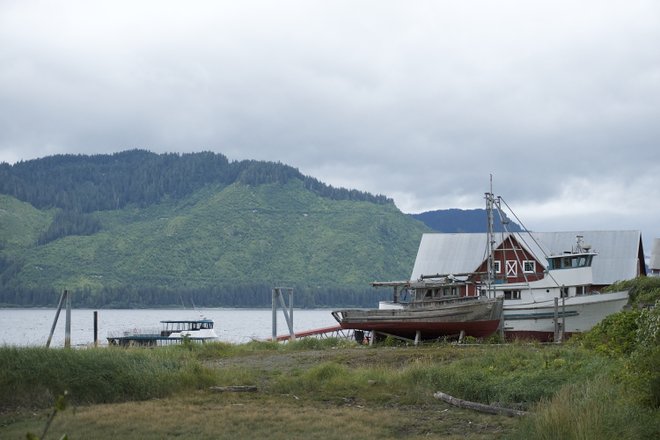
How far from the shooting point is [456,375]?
71.0ft

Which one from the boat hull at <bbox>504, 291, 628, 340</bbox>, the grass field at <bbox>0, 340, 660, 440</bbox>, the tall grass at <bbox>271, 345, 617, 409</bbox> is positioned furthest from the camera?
the boat hull at <bbox>504, 291, 628, 340</bbox>

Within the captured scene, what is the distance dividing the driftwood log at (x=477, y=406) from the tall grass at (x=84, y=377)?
605 cm

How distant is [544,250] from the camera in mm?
59625

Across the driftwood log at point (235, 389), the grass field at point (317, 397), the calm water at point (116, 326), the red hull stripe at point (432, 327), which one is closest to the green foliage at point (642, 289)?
the red hull stripe at point (432, 327)

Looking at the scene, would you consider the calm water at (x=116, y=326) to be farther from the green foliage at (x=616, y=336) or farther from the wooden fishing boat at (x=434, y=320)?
the green foliage at (x=616, y=336)

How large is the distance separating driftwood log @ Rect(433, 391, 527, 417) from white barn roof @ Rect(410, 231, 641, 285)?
123 ft

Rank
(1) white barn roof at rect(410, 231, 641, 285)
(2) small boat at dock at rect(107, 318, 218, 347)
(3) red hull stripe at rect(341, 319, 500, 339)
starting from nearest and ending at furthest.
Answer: (3) red hull stripe at rect(341, 319, 500, 339), (2) small boat at dock at rect(107, 318, 218, 347), (1) white barn roof at rect(410, 231, 641, 285)

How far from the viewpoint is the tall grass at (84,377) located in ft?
67.6

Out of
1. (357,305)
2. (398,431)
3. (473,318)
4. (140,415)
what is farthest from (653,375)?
(357,305)

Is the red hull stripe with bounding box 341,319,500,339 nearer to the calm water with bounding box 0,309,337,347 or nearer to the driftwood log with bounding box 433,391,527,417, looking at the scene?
the calm water with bounding box 0,309,337,347

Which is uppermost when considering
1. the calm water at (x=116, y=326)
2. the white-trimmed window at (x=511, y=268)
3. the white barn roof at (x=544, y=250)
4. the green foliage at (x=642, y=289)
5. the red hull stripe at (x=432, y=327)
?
the white barn roof at (x=544, y=250)

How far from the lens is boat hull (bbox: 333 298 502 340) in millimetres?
38094

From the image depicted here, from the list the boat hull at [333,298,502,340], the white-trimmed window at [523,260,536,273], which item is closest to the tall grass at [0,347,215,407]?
the boat hull at [333,298,502,340]

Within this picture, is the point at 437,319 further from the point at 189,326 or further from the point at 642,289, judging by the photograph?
the point at 189,326
